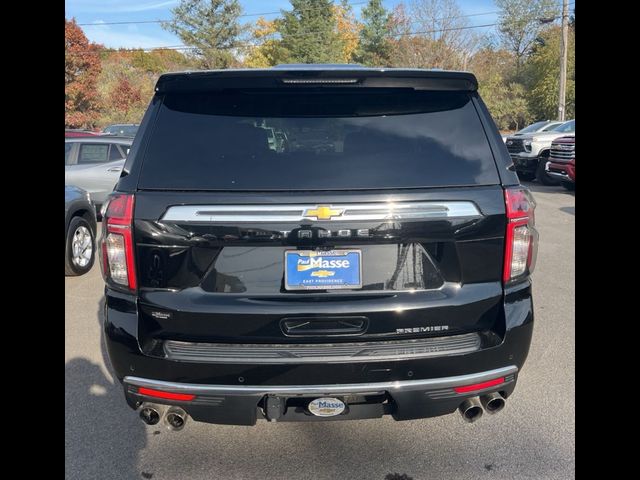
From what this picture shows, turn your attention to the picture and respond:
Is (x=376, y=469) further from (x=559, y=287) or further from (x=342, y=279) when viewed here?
(x=559, y=287)

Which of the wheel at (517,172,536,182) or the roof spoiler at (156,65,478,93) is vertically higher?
the wheel at (517,172,536,182)

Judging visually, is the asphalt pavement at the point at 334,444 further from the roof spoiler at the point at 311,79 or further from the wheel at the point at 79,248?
the wheel at the point at 79,248

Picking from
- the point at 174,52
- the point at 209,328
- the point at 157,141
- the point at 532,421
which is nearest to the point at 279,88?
the point at 157,141

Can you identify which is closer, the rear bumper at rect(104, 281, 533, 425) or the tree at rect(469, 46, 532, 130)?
the rear bumper at rect(104, 281, 533, 425)

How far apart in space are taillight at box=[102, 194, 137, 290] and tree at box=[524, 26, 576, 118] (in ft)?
139

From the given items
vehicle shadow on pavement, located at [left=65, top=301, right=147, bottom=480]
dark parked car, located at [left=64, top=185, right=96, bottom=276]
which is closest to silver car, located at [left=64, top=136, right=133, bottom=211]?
dark parked car, located at [left=64, top=185, right=96, bottom=276]

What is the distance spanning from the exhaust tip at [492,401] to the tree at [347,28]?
5369 cm

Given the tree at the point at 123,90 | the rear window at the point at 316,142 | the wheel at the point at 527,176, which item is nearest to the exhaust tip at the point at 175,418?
the rear window at the point at 316,142

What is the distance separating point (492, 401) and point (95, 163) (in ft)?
30.1

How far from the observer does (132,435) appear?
304 centimetres

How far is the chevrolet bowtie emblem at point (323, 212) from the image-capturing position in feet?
7.18

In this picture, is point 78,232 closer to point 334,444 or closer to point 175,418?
point 175,418

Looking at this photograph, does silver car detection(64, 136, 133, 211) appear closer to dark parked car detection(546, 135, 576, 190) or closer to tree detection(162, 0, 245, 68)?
dark parked car detection(546, 135, 576, 190)

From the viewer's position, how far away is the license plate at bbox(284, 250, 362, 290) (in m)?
2.23
